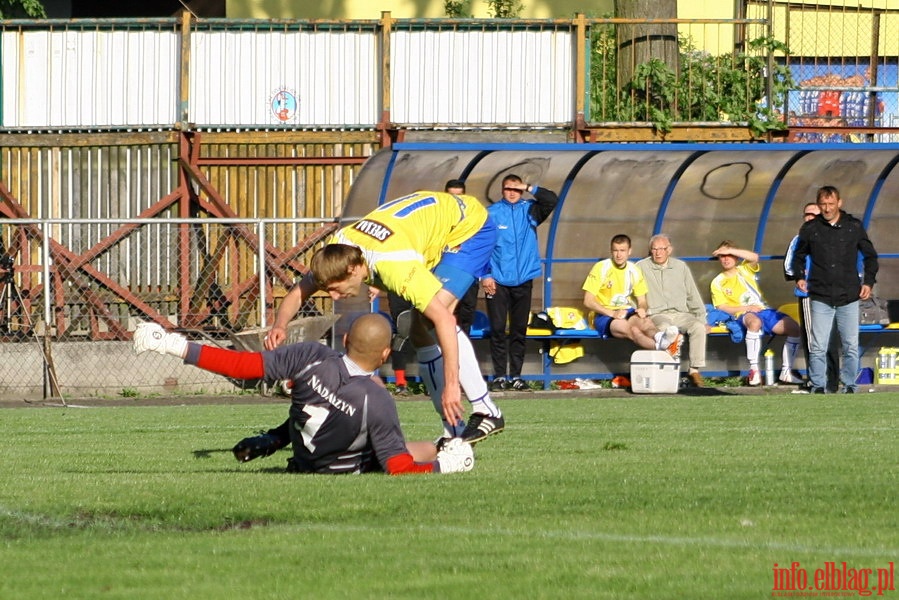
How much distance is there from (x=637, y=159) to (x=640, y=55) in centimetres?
452

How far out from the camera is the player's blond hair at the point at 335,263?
23.9ft

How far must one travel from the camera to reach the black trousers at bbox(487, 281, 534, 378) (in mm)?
16031

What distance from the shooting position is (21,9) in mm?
24688

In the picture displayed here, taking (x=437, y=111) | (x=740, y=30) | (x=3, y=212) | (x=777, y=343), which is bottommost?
(x=777, y=343)

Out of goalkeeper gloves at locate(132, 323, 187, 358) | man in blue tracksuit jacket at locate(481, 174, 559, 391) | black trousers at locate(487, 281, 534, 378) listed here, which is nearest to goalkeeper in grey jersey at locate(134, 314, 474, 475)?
goalkeeper gloves at locate(132, 323, 187, 358)

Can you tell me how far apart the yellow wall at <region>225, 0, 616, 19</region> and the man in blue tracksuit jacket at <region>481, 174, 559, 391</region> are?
11290 mm

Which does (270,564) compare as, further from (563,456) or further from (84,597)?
(563,456)

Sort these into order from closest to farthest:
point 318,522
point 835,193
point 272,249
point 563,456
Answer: point 318,522 < point 563,456 < point 835,193 < point 272,249

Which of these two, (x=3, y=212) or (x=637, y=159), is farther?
(x=3, y=212)

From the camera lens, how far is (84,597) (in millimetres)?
4699

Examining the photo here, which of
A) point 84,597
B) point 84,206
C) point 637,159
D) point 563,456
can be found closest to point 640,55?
point 637,159

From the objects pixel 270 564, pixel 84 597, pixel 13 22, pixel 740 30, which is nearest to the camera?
pixel 84 597

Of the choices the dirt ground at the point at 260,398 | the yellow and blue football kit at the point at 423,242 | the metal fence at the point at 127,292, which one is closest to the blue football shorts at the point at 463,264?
the yellow and blue football kit at the point at 423,242

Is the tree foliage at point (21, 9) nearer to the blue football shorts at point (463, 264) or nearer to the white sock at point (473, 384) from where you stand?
the blue football shorts at point (463, 264)
